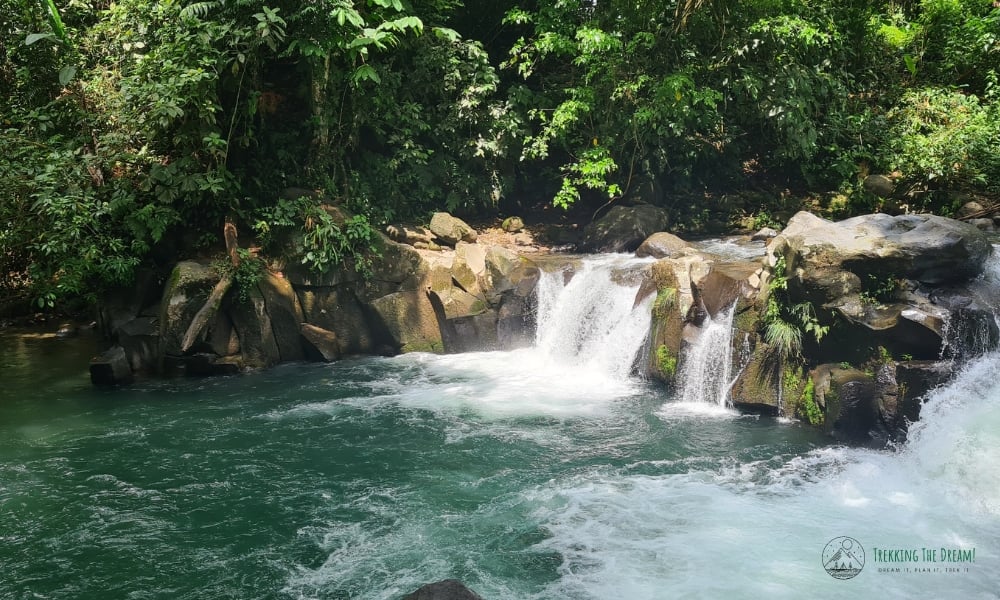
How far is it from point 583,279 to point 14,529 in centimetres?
771

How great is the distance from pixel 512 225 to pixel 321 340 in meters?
5.19

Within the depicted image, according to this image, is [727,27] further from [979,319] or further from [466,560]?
[466,560]

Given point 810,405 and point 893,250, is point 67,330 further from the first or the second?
point 893,250

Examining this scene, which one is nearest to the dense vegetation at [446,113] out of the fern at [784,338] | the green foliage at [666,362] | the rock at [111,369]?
the rock at [111,369]

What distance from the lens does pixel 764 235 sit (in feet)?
39.3

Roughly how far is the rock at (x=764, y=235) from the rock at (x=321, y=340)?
730 cm

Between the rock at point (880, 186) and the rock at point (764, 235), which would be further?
the rock at point (880, 186)

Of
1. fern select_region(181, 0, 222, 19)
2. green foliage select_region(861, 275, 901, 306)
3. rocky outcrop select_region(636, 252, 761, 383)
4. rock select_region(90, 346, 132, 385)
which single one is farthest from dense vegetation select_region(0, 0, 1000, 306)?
green foliage select_region(861, 275, 901, 306)

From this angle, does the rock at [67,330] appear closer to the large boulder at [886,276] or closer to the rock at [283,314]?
the rock at [283,314]

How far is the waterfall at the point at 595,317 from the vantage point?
976 centimetres

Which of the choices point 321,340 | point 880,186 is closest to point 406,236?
point 321,340

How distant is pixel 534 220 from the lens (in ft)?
48.9

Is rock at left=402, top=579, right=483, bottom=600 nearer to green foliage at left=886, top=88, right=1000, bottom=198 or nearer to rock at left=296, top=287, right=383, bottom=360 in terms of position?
rock at left=296, top=287, right=383, bottom=360

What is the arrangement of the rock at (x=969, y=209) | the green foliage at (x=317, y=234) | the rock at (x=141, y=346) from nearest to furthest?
the rock at (x=141, y=346) → the green foliage at (x=317, y=234) → the rock at (x=969, y=209)
